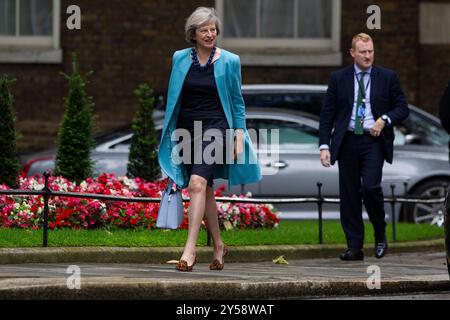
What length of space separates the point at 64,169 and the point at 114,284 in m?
5.14

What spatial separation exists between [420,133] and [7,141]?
17.9 feet

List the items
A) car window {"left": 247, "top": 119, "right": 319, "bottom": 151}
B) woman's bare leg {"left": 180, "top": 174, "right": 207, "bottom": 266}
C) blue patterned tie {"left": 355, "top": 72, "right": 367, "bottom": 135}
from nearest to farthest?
woman's bare leg {"left": 180, "top": 174, "right": 207, "bottom": 266}
blue patterned tie {"left": 355, "top": 72, "right": 367, "bottom": 135}
car window {"left": 247, "top": 119, "right": 319, "bottom": 151}

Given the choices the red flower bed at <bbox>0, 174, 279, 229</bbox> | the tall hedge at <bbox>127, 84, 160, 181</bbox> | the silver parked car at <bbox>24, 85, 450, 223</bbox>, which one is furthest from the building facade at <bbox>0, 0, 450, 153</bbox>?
the red flower bed at <bbox>0, 174, 279, 229</bbox>

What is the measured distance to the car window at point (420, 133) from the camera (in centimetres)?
1698

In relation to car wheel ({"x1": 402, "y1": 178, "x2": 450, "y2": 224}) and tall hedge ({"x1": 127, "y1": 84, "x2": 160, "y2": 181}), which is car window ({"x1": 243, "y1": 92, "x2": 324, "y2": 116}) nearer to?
car wheel ({"x1": 402, "y1": 178, "x2": 450, "y2": 224})

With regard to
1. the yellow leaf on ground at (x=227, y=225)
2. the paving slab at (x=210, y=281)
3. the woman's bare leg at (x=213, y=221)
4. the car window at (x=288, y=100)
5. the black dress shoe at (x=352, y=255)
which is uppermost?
the car window at (x=288, y=100)

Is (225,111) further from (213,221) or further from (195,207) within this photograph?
(213,221)

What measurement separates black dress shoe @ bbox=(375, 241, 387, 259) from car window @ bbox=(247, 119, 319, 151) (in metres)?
3.85

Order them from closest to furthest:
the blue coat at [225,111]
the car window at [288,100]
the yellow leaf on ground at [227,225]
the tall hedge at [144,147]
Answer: the blue coat at [225,111], the yellow leaf on ground at [227,225], the tall hedge at [144,147], the car window at [288,100]

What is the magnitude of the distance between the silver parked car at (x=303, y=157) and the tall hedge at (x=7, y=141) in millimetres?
2163

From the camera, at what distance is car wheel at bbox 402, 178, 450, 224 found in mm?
16547

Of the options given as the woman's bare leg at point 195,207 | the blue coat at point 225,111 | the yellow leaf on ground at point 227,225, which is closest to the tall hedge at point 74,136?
the yellow leaf on ground at point 227,225

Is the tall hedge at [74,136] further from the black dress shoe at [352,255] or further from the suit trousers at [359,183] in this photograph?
the black dress shoe at [352,255]

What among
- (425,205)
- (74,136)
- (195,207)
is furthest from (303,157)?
(195,207)
